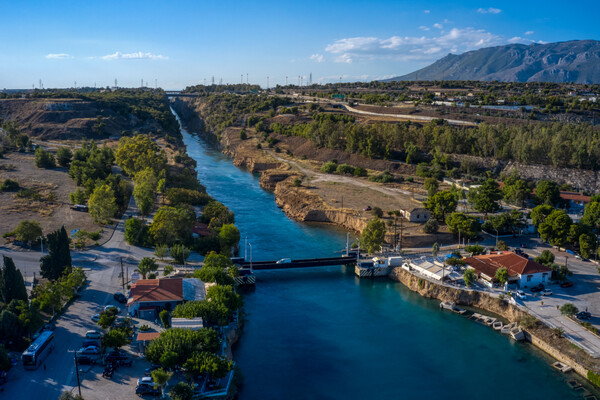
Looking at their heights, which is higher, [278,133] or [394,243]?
A: [278,133]

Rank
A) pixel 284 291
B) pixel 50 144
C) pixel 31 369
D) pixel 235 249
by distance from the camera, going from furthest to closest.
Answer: pixel 50 144 → pixel 235 249 → pixel 284 291 → pixel 31 369

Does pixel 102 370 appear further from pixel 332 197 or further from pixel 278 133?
pixel 278 133

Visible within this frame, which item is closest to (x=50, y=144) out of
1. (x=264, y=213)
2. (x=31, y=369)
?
(x=264, y=213)

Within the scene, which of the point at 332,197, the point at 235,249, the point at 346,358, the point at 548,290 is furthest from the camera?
the point at 332,197

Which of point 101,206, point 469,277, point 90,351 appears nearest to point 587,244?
point 469,277

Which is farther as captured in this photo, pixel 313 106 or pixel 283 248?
pixel 313 106

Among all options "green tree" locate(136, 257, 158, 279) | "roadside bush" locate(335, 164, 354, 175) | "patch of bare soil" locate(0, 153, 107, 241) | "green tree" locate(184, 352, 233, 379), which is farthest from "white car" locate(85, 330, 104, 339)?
"roadside bush" locate(335, 164, 354, 175)

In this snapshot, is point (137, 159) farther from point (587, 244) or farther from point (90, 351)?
point (587, 244)
